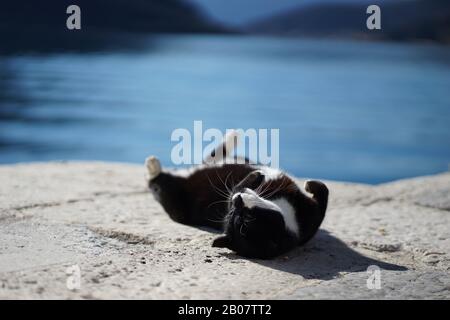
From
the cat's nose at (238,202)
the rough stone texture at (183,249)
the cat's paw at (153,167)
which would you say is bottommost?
the rough stone texture at (183,249)

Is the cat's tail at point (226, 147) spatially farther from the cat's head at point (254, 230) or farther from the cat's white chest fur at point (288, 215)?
the cat's head at point (254, 230)

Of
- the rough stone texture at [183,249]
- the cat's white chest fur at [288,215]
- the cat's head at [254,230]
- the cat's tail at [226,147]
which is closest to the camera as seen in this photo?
the rough stone texture at [183,249]

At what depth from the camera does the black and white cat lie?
2.26 metres

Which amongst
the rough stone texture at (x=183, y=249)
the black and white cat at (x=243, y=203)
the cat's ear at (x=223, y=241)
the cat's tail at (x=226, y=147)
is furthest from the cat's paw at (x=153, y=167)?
the cat's ear at (x=223, y=241)

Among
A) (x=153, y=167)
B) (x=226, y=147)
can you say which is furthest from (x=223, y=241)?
(x=226, y=147)

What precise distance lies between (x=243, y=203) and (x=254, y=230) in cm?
10

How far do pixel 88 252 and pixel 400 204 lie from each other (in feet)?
5.74

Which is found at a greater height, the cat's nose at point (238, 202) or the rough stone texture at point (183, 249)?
the cat's nose at point (238, 202)

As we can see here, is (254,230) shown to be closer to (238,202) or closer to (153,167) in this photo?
(238,202)

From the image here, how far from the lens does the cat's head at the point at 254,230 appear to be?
7.35 ft

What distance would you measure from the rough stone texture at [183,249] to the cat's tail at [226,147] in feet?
1.27

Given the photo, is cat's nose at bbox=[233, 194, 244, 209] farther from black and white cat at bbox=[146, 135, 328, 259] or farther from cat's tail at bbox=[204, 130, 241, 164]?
cat's tail at bbox=[204, 130, 241, 164]

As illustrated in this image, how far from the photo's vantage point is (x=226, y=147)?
3340 mm
